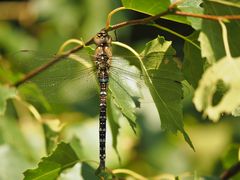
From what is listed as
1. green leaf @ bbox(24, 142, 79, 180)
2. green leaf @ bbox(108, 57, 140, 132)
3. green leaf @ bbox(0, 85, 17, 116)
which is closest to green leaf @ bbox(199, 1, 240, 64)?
green leaf @ bbox(108, 57, 140, 132)

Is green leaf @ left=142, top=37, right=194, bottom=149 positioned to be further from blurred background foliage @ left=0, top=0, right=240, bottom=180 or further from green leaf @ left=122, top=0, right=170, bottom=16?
blurred background foliage @ left=0, top=0, right=240, bottom=180

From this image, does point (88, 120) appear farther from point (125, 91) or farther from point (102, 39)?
point (125, 91)

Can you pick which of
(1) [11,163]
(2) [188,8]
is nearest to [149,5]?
(2) [188,8]

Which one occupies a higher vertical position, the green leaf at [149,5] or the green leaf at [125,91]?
the green leaf at [149,5]

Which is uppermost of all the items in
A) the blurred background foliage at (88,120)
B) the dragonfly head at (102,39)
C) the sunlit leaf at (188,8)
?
the sunlit leaf at (188,8)

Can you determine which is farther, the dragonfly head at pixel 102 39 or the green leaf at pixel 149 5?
the dragonfly head at pixel 102 39

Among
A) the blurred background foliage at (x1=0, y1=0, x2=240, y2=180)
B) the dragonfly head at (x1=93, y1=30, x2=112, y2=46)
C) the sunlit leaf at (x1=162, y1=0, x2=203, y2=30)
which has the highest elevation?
the sunlit leaf at (x1=162, y1=0, x2=203, y2=30)

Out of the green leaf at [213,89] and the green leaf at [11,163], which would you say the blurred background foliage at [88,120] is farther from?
the green leaf at [213,89]

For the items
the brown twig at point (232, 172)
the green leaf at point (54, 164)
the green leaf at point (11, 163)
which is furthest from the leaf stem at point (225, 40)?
the green leaf at point (11, 163)
